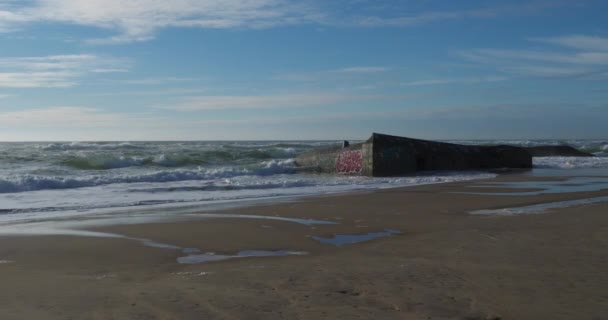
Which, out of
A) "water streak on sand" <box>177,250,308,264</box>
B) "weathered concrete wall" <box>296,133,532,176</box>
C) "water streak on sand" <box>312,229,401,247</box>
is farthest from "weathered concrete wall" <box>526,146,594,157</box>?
"water streak on sand" <box>177,250,308,264</box>

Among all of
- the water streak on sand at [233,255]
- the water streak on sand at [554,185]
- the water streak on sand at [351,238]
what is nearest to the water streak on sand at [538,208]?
the water streak on sand at [554,185]

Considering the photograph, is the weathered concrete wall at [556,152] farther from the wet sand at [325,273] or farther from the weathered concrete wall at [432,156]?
the wet sand at [325,273]

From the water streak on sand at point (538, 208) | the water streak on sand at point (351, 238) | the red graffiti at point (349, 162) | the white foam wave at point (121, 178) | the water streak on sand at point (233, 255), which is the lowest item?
the water streak on sand at point (351, 238)

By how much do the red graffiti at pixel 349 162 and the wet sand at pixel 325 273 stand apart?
1038cm

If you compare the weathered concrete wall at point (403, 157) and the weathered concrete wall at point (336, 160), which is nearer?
the weathered concrete wall at point (403, 157)

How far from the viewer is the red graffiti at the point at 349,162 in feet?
58.6

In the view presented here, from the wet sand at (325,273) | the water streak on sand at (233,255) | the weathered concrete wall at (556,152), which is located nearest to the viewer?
the wet sand at (325,273)

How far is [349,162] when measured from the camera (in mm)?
18297

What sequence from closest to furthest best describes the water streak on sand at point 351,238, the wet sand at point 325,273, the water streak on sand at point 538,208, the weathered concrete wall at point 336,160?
the wet sand at point 325,273 < the water streak on sand at point 351,238 < the water streak on sand at point 538,208 < the weathered concrete wall at point 336,160

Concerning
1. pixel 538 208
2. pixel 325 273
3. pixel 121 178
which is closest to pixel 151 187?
pixel 121 178

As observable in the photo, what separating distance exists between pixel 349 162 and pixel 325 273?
46.5 ft

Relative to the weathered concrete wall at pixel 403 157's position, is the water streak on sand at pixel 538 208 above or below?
below

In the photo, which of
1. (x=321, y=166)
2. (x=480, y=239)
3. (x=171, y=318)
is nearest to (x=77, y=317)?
(x=171, y=318)

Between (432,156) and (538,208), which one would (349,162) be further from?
(538,208)
